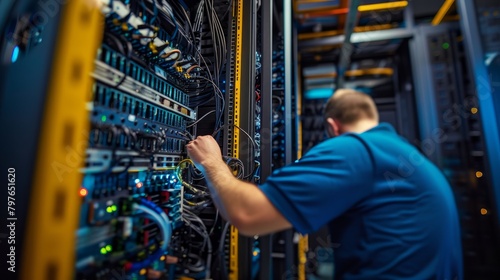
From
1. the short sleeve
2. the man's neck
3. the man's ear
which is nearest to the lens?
the short sleeve

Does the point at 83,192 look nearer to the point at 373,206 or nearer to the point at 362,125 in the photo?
the point at 373,206

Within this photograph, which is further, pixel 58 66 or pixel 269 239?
pixel 269 239

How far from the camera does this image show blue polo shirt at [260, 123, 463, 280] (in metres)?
0.74

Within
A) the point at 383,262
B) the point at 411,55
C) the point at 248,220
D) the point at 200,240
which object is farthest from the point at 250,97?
the point at 411,55

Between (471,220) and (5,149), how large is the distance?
3.30 m

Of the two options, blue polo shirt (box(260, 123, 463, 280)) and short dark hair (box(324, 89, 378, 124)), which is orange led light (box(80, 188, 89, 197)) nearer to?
blue polo shirt (box(260, 123, 463, 280))

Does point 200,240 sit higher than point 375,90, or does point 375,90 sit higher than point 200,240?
point 375,90

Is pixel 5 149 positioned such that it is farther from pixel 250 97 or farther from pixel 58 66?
pixel 250 97

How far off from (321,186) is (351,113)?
0.65 metres

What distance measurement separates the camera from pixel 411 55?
8.46ft

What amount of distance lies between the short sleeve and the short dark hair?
45 centimetres

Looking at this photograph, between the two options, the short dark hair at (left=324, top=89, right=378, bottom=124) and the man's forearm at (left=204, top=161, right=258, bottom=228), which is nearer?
the man's forearm at (left=204, top=161, right=258, bottom=228)

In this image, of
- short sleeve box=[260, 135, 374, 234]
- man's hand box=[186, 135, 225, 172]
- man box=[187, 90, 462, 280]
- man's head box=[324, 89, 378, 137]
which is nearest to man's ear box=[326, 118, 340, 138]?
man's head box=[324, 89, 378, 137]

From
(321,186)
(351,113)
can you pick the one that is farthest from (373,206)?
(351,113)
